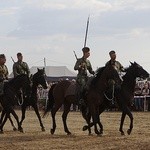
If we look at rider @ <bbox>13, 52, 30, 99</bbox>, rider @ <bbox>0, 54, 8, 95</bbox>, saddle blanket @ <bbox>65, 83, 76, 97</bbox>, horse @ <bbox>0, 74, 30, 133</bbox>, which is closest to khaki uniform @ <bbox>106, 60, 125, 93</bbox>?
saddle blanket @ <bbox>65, 83, 76, 97</bbox>

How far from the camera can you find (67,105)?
56.5 feet

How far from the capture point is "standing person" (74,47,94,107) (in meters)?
16.3

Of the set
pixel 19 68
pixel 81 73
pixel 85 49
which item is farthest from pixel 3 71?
pixel 85 49

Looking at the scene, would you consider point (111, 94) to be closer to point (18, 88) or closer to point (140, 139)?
point (140, 139)

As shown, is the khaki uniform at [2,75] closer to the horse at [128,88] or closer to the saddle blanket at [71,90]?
the saddle blanket at [71,90]

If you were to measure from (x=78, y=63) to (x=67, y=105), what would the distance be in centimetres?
170

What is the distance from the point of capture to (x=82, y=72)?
53.7 feet

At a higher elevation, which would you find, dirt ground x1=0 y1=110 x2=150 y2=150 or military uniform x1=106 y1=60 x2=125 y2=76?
military uniform x1=106 y1=60 x2=125 y2=76

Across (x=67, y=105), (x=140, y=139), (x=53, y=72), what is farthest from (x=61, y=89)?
(x=53, y=72)

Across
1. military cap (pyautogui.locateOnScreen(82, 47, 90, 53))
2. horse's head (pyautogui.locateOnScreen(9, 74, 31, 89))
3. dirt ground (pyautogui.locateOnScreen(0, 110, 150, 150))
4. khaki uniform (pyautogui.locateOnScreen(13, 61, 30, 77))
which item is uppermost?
military cap (pyautogui.locateOnScreen(82, 47, 90, 53))

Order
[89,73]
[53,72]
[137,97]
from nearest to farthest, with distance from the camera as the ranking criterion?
[89,73], [137,97], [53,72]

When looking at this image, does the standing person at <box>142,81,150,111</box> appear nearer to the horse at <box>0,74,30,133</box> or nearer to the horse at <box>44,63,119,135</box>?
the horse at <box>44,63,119,135</box>

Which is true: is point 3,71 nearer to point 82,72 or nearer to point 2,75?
point 2,75

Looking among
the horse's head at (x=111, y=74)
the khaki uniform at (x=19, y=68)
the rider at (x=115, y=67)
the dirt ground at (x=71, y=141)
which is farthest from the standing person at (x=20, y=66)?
→ the horse's head at (x=111, y=74)
